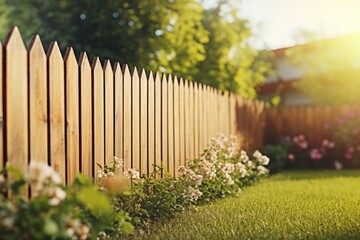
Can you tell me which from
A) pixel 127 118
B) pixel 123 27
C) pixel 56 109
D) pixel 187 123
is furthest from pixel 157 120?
pixel 123 27

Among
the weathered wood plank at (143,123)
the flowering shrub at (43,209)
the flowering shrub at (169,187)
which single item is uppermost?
the weathered wood plank at (143,123)

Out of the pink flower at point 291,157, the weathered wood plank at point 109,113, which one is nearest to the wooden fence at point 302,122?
the pink flower at point 291,157

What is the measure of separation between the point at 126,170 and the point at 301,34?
20.9 meters

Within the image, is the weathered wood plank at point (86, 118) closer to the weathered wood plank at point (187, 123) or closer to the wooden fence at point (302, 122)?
the weathered wood plank at point (187, 123)

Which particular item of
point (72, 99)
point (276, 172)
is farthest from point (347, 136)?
point (72, 99)

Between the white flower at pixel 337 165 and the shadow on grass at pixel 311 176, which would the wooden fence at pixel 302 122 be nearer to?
the white flower at pixel 337 165

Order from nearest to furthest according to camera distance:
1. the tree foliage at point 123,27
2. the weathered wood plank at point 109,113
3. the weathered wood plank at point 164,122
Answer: the weathered wood plank at point 109,113
the weathered wood plank at point 164,122
the tree foliage at point 123,27

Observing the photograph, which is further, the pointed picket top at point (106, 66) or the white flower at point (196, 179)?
the white flower at point (196, 179)

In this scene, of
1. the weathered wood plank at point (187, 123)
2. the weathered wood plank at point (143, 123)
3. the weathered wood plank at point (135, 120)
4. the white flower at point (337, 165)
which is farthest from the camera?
the white flower at point (337, 165)

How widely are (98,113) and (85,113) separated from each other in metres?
0.22

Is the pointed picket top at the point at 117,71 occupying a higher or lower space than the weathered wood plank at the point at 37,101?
higher

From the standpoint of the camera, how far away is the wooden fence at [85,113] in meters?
3.36

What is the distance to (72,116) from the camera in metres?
4.11

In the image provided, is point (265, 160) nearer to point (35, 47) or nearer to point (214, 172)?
point (214, 172)
